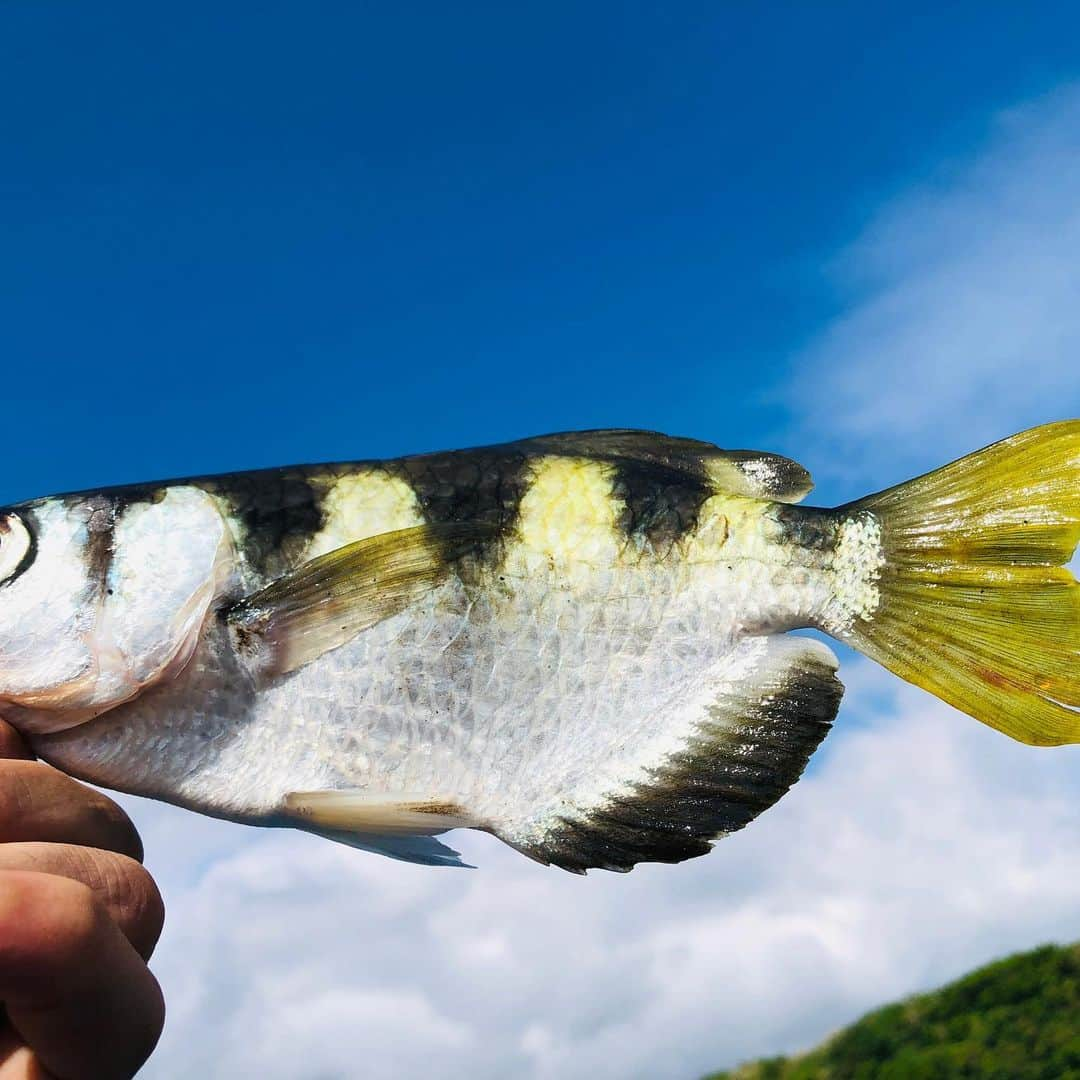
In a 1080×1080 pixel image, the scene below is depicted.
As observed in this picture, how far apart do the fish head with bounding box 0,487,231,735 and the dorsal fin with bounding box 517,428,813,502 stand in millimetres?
868

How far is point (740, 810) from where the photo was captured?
8.47 ft

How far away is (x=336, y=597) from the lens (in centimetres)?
260

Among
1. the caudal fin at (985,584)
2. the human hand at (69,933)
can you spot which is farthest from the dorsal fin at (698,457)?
the human hand at (69,933)

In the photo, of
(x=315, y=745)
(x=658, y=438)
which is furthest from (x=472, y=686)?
(x=658, y=438)

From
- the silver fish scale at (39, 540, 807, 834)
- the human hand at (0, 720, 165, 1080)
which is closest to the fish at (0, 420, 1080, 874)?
the silver fish scale at (39, 540, 807, 834)

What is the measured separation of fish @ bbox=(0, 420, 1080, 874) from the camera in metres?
2.59

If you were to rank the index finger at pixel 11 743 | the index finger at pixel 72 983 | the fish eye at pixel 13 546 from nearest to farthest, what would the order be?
1. the index finger at pixel 72 983
2. the index finger at pixel 11 743
3. the fish eye at pixel 13 546

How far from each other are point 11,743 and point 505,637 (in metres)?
1.12

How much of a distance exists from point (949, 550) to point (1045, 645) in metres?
0.30

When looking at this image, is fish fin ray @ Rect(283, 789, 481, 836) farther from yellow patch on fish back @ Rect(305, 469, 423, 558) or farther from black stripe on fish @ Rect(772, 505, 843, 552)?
black stripe on fish @ Rect(772, 505, 843, 552)

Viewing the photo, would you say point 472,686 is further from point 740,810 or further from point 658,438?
point 658,438

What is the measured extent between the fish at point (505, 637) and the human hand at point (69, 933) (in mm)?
136

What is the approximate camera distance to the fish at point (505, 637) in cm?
259

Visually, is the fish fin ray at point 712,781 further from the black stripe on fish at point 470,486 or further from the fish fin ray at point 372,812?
the black stripe on fish at point 470,486
